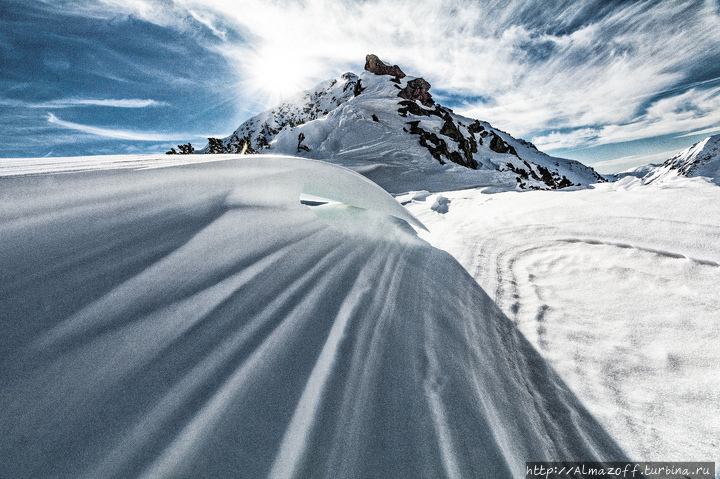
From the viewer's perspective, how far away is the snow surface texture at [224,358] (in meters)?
0.77

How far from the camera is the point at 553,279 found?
176cm

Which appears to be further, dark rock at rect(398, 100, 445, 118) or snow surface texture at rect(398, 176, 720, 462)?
dark rock at rect(398, 100, 445, 118)

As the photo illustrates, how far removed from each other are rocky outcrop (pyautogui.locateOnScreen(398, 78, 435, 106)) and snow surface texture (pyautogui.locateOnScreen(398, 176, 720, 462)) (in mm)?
22696

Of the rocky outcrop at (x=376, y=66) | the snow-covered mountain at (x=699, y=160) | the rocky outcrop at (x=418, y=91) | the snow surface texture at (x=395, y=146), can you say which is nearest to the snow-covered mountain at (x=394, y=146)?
the snow surface texture at (x=395, y=146)

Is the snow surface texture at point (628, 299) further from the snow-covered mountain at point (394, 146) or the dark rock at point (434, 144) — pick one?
the dark rock at point (434, 144)

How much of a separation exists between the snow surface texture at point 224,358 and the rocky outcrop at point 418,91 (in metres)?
23.7

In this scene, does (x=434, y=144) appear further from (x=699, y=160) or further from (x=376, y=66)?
(x=699, y=160)

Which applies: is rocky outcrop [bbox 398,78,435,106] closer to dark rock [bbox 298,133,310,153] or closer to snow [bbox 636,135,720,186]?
dark rock [bbox 298,133,310,153]

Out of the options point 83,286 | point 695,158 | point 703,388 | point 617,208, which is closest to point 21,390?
point 83,286

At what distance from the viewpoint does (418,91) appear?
27.0 meters

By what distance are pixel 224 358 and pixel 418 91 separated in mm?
31235

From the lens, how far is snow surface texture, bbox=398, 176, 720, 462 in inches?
37.4

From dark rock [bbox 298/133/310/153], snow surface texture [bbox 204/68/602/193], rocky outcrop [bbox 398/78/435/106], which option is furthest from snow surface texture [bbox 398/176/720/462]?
rocky outcrop [bbox 398/78/435/106]

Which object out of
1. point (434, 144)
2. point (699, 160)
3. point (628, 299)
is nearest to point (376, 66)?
point (434, 144)
